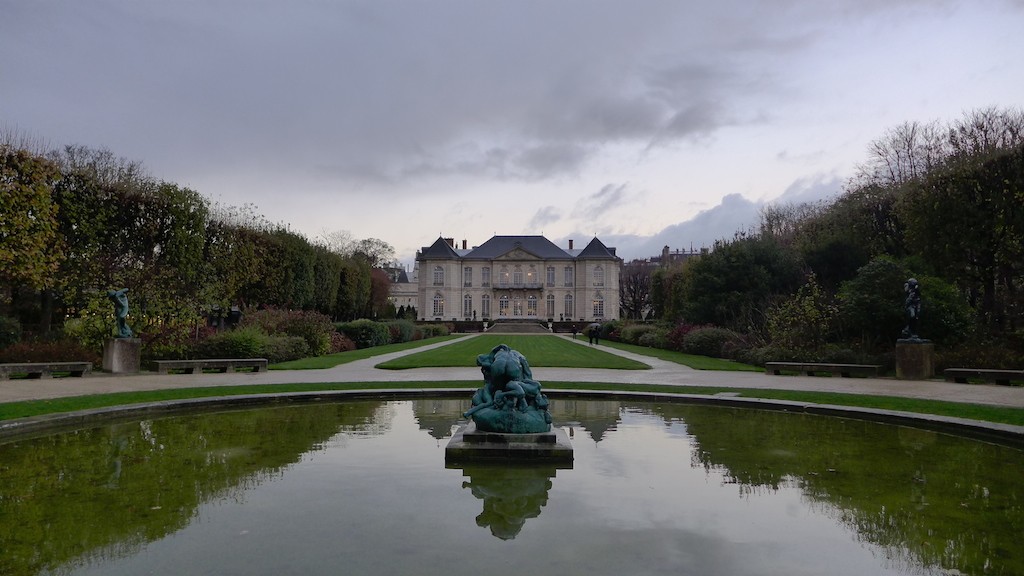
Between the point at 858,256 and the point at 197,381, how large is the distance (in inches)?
872

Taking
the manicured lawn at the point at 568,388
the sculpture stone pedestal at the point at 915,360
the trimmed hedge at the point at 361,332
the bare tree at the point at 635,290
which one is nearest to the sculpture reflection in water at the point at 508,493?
the manicured lawn at the point at 568,388

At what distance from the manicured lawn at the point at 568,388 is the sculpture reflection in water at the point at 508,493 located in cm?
555

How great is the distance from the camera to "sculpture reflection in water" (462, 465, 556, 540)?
171 inches

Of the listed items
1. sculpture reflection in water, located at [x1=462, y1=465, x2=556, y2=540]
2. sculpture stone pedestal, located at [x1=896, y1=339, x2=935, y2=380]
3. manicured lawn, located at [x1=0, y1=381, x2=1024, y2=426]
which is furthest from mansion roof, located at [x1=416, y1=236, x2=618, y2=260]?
sculpture reflection in water, located at [x1=462, y1=465, x2=556, y2=540]

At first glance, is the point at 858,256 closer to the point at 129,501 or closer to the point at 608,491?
the point at 608,491

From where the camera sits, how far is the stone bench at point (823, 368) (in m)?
16.2

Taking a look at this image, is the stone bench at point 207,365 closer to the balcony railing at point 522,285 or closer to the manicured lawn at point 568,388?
the manicured lawn at point 568,388

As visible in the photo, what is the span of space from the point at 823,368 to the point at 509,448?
42.2 feet

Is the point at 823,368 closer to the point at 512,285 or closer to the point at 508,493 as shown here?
the point at 508,493

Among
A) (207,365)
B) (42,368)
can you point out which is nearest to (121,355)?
(42,368)

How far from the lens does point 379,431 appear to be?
7.72m

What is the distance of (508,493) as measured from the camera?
5102 millimetres

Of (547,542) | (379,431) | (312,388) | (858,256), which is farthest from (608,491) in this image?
(858,256)

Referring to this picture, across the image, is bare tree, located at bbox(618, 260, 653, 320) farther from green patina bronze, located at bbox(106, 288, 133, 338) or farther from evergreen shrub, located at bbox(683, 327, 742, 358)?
green patina bronze, located at bbox(106, 288, 133, 338)
